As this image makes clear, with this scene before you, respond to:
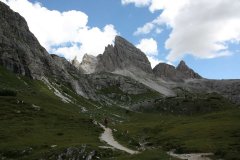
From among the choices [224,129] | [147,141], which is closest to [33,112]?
[147,141]

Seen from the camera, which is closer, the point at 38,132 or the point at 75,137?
the point at 75,137

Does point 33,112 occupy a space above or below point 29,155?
above

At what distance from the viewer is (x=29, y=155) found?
63594mm

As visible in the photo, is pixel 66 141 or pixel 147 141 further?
pixel 147 141

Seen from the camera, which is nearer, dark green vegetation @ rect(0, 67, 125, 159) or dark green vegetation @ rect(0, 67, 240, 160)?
dark green vegetation @ rect(0, 67, 240, 160)

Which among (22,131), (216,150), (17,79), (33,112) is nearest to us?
(216,150)

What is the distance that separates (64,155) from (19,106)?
69.6m

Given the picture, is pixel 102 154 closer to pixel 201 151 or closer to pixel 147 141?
pixel 201 151

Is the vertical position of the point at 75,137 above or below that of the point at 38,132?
above

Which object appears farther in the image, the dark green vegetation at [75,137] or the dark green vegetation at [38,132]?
the dark green vegetation at [38,132]

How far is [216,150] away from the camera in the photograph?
206 ft

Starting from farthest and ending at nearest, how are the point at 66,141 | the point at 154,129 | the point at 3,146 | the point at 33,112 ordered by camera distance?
the point at 33,112
the point at 154,129
the point at 66,141
the point at 3,146

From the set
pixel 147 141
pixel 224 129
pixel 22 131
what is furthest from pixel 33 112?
pixel 224 129

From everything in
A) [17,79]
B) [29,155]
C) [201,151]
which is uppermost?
[17,79]
